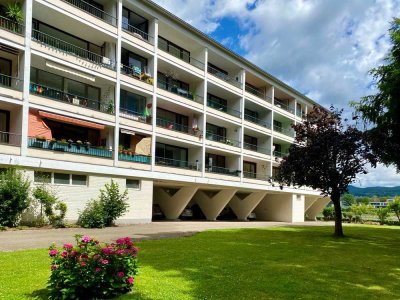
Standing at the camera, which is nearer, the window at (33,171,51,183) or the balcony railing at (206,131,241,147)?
the window at (33,171,51,183)

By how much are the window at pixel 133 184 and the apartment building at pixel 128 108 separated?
10 centimetres

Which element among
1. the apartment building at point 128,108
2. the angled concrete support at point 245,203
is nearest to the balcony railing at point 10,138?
the apartment building at point 128,108

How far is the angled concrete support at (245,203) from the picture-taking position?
44388 mm

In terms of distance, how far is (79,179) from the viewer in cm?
2569

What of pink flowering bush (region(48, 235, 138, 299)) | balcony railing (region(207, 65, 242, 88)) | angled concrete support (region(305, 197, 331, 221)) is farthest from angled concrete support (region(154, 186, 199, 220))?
angled concrete support (region(305, 197, 331, 221))

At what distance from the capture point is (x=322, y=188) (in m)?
24.3

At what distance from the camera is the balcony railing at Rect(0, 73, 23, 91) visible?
22.9 m

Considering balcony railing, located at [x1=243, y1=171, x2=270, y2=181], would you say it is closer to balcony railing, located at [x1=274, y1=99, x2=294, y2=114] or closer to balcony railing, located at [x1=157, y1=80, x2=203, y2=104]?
balcony railing, located at [x1=274, y1=99, x2=294, y2=114]

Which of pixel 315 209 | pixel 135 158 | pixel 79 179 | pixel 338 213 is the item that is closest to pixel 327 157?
pixel 338 213

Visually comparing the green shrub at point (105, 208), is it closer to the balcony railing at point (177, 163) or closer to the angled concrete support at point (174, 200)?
the balcony railing at point (177, 163)

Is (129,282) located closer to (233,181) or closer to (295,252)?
(295,252)

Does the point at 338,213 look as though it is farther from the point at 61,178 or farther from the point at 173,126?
the point at 61,178

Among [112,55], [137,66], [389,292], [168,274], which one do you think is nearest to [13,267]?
[168,274]

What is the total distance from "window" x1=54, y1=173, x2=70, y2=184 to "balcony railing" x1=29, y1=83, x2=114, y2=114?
4955mm
